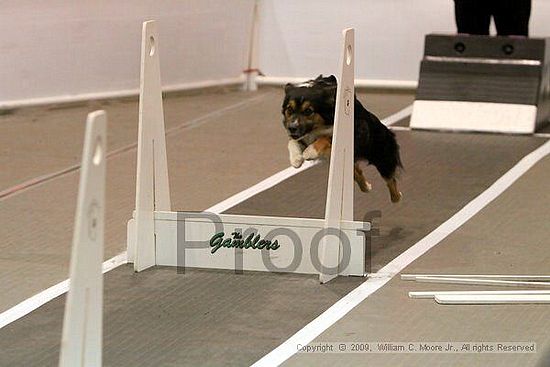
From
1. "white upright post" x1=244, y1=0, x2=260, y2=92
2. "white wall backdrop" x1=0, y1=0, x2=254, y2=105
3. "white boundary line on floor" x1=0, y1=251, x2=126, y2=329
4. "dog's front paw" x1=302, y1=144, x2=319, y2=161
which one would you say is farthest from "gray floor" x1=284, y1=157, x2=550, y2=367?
"white upright post" x1=244, y1=0, x2=260, y2=92

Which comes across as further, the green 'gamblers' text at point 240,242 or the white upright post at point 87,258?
the green 'gamblers' text at point 240,242

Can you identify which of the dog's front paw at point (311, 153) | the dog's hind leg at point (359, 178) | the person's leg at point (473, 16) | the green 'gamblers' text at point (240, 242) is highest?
the person's leg at point (473, 16)

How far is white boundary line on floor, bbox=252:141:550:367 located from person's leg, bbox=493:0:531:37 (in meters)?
1.37

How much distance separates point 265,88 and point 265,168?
300 cm

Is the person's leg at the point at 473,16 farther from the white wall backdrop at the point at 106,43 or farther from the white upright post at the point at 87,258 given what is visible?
the white upright post at the point at 87,258

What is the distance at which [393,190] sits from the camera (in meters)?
5.34

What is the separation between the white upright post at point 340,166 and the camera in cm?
430

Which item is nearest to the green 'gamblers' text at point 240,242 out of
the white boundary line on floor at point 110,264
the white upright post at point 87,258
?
the white boundary line on floor at point 110,264

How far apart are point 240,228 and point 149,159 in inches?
17.5

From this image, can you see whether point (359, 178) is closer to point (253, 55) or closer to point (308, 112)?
point (308, 112)

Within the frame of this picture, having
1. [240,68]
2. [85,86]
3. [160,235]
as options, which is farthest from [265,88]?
[160,235]

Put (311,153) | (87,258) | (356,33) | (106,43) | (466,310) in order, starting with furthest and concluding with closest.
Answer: (356,33)
(106,43)
(311,153)
(466,310)
(87,258)

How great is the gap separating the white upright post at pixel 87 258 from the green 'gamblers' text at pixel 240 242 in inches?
65.3

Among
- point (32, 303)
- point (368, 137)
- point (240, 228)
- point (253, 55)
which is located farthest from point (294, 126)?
point (253, 55)
